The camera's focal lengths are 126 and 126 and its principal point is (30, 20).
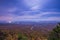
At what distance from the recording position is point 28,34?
Result: 2453 millimetres

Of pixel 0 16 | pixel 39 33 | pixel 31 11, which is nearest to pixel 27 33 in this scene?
pixel 39 33

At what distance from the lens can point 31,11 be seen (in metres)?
2.50

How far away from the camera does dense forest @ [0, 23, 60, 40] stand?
7.97ft

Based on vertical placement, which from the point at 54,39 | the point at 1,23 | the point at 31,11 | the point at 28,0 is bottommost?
the point at 54,39

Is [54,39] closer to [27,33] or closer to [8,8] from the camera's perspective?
[27,33]

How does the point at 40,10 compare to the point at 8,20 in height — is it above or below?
above

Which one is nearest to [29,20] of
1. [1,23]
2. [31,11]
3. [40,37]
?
[31,11]

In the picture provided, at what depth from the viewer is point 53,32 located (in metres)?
2.43

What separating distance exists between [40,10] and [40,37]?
1.75 feet

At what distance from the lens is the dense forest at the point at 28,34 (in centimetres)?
243

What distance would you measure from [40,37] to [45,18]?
0.39m

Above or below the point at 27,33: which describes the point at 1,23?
above

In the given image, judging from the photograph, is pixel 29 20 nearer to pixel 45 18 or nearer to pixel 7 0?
pixel 45 18

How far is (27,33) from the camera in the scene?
2459 mm
